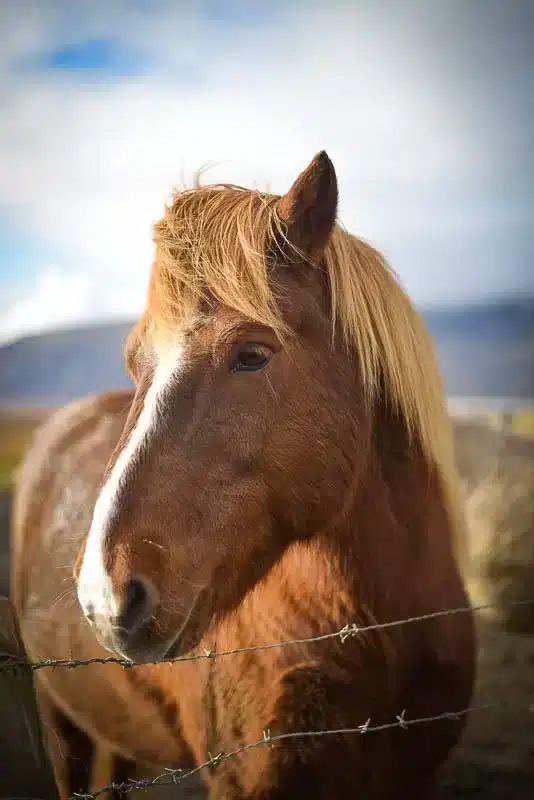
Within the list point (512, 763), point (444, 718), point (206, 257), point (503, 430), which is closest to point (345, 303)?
point (206, 257)

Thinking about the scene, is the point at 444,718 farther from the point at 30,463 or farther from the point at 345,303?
the point at 30,463

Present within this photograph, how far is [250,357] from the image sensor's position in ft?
4.50

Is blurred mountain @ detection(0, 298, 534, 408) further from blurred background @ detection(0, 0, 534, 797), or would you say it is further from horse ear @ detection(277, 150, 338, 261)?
horse ear @ detection(277, 150, 338, 261)

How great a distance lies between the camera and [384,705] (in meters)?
1.64

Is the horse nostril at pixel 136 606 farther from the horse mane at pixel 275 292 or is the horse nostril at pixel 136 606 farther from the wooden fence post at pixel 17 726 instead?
the horse mane at pixel 275 292

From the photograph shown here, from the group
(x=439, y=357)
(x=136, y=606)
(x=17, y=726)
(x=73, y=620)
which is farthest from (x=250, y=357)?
(x=73, y=620)

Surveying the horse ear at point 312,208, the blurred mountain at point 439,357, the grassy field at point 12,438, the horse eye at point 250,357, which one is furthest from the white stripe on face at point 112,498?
the grassy field at point 12,438

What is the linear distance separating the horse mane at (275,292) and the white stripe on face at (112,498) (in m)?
0.10

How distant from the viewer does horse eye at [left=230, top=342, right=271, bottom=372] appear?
4.47 ft

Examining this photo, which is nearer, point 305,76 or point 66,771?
point 305,76

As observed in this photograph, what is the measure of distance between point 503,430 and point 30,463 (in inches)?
70.8

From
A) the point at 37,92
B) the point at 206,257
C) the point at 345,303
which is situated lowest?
the point at 345,303

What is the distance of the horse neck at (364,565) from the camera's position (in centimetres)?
162

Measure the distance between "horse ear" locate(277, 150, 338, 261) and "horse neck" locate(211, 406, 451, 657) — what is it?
49 cm
